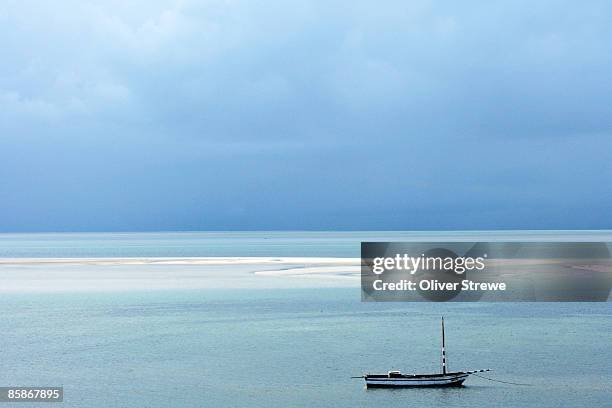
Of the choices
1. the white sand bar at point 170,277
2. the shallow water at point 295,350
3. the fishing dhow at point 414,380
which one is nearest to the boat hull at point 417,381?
the fishing dhow at point 414,380

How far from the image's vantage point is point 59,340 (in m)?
55.5

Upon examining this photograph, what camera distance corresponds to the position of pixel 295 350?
49625 millimetres

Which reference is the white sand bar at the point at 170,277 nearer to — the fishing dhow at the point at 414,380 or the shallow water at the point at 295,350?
the shallow water at the point at 295,350

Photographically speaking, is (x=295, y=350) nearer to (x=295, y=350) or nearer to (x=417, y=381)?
(x=295, y=350)

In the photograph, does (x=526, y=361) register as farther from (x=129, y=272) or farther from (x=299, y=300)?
(x=129, y=272)

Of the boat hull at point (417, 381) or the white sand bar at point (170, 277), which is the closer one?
the boat hull at point (417, 381)

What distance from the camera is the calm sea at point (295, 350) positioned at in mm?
38250

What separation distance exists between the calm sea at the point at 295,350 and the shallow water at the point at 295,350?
3.2 inches

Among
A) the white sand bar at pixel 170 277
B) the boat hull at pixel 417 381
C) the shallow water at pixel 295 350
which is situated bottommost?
the boat hull at pixel 417 381

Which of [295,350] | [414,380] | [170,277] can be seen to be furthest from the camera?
[170,277]

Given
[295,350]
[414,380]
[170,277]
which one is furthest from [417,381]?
[170,277]

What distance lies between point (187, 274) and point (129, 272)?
38.7ft

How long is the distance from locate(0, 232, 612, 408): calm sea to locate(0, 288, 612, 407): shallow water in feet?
0.27

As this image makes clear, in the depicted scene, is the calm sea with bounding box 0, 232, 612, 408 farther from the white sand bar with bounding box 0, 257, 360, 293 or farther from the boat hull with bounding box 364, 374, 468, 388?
the white sand bar with bounding box 0, 257, 360, 293
